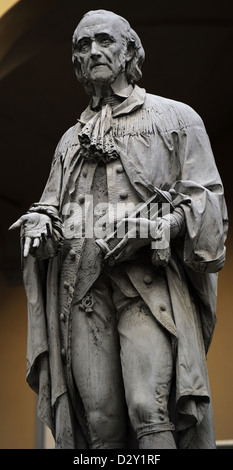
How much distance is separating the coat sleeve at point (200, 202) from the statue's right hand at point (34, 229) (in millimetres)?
565

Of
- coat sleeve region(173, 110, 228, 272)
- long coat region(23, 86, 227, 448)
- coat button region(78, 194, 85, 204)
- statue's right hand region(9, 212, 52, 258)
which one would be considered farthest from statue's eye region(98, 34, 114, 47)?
statue's right hand region(9, 212, 52, 258)

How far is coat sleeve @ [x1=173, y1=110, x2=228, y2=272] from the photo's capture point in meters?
4.66

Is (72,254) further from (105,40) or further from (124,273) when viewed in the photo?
(105,40)

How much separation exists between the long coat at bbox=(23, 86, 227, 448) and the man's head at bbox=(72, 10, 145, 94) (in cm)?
16

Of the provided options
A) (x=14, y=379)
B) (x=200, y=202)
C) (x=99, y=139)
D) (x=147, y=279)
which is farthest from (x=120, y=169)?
(x=14, y=379)

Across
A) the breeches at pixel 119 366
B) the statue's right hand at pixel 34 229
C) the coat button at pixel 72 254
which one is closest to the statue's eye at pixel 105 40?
the statue's right hand at pixel 34 229

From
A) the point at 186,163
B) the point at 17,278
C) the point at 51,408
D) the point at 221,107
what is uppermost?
the point at 221,107

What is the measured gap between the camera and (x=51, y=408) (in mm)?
4801

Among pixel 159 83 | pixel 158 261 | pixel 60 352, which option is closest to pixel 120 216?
pixel 158 261

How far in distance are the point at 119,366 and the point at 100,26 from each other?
1507mm

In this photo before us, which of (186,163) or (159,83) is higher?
(159,83)

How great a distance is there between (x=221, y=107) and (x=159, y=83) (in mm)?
577

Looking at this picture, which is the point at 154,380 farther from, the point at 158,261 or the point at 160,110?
the point at 160,110

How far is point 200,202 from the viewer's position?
186 inches
